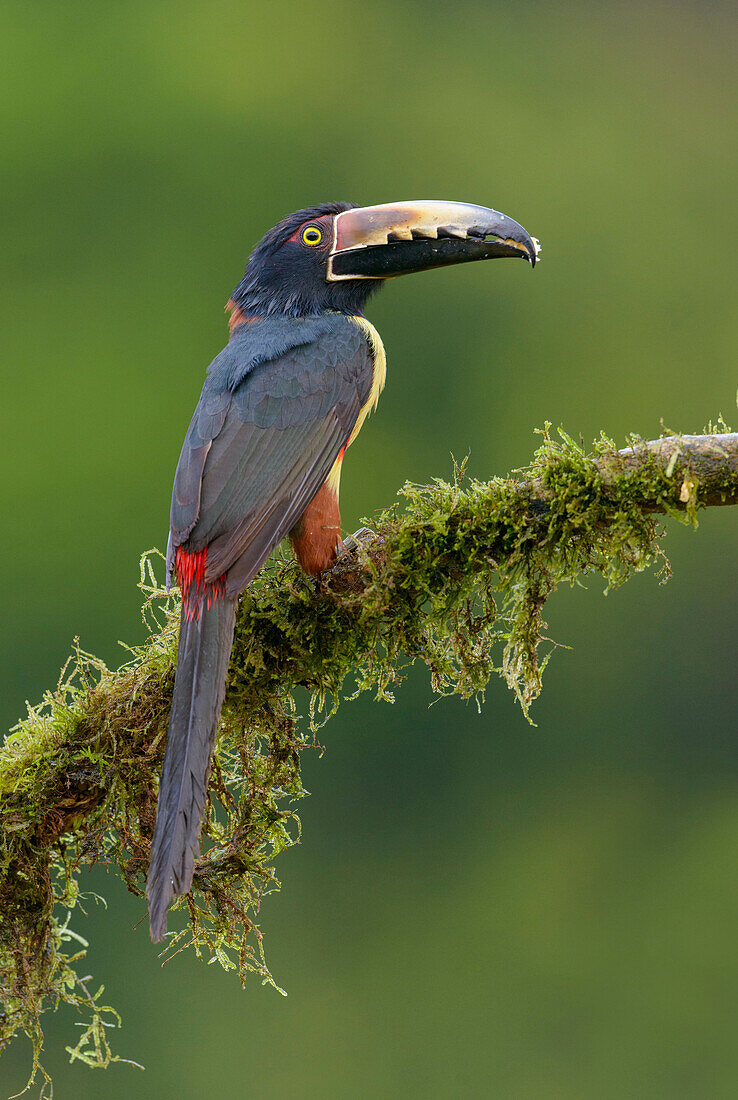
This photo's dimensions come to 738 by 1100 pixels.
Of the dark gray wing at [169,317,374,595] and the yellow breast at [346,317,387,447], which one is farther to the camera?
the yellow breast at [346,317,387,447]

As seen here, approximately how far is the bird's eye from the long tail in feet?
3.40

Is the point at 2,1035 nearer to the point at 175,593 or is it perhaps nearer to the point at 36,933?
the point at 36,933

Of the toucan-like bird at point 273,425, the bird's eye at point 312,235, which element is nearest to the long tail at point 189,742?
the toucan-like bird at point 273,425

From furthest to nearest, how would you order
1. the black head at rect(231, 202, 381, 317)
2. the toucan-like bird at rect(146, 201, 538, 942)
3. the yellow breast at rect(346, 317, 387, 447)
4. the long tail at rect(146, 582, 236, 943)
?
the black head at rect(231, 202, 381, 317), the yellow breast at rect(346, 317, 387, 447), the toucan-like bird at rect(146, 201, 538, 942), the long tail at rect(146, 582, 236, 943)

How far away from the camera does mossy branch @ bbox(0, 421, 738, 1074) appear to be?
2041mm

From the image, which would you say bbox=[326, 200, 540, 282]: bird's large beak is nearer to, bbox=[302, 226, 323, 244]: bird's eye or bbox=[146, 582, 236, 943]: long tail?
bbox=[302, 226, 323, 244]: bird's eye

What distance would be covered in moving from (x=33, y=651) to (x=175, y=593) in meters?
4.38

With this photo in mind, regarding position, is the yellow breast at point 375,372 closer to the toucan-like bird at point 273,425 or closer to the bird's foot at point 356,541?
the toucan-like bird at point 273,425

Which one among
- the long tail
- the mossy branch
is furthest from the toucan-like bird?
the mossy branch

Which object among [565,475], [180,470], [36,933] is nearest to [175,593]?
[180,470]

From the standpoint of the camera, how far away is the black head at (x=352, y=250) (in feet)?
9.00

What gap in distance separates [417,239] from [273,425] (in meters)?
0.62

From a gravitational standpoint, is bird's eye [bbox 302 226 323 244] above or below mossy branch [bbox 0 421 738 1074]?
above

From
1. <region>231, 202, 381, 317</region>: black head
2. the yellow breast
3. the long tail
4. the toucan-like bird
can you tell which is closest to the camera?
the long tail
